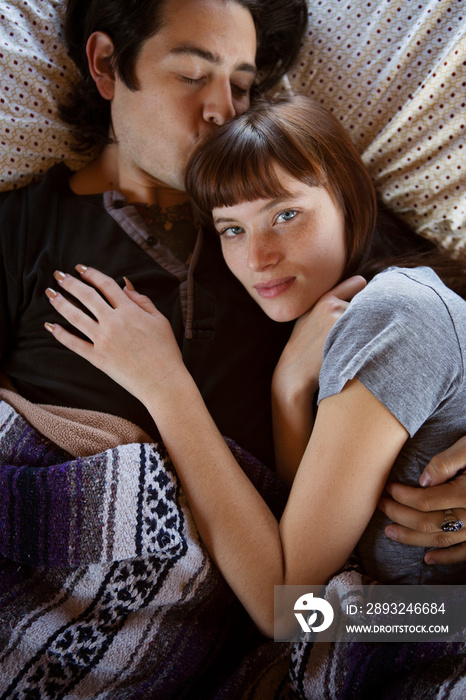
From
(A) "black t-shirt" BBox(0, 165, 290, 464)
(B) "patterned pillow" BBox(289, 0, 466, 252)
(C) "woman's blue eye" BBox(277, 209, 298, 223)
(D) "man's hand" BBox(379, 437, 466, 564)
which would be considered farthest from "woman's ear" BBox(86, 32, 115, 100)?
(D) "man's hand" BBox(379, 437, 466, 564)

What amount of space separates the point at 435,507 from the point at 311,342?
14.3 inches

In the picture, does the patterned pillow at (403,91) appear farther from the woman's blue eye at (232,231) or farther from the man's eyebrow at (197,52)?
the woman's blue eye at (232,231)

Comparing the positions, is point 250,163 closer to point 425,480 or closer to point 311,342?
point 311,342

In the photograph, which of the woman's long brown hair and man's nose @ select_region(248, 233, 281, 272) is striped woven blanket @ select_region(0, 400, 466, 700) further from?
the woman's long brown hair

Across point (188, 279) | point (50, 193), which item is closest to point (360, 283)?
point (188, 279)

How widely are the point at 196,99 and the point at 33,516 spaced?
884mm

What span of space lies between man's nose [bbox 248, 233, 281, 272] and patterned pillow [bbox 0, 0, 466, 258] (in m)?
0.48

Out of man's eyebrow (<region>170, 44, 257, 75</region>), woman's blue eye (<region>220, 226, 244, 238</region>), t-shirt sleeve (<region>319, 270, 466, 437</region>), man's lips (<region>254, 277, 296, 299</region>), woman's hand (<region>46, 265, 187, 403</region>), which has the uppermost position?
man's eyebrow (<region>170, 44, 257, 75</region>)

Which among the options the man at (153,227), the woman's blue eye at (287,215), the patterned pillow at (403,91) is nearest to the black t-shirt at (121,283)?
the man at (153,227)

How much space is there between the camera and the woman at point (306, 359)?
86 cm

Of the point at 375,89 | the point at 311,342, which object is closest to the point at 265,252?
the point at 311,342

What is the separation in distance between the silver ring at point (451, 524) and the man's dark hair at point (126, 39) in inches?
41.6

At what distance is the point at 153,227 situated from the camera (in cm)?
128

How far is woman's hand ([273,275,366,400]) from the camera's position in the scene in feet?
3.47
